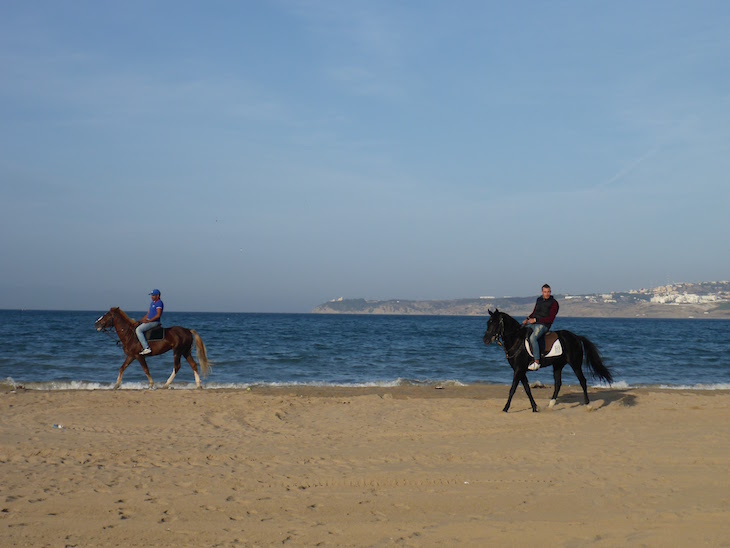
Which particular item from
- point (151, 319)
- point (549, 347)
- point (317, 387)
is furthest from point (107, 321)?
point (549, 347)

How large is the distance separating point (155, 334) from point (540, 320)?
8.88 metres

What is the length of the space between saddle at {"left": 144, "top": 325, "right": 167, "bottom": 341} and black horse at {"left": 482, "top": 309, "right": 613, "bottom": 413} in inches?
310

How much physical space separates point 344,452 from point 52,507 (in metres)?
3.68

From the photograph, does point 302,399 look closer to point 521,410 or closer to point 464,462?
point 521,410

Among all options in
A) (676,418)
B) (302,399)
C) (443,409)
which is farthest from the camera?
(302,399)

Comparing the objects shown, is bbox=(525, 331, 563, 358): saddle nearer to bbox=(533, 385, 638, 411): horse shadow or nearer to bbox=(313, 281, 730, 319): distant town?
bbox=(533, 385, 638, 411): horse shadow

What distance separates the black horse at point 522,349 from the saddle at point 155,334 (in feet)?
25.8

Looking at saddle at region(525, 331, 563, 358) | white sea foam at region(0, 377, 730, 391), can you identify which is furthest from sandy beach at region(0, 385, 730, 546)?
white sea foam at region(0, 377, 730, 391)

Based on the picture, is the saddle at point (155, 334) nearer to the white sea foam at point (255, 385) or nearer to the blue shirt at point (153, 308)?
the blue shirt at point (153, 308)

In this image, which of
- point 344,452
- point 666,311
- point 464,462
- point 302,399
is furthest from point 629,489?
point 666,311

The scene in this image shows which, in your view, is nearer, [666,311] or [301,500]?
[301,500]

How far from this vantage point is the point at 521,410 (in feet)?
40.7

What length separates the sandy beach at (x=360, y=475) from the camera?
18.1ft

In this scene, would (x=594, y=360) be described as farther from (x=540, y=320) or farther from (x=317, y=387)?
(x=317, y=387)
